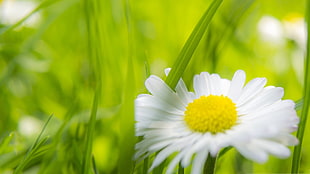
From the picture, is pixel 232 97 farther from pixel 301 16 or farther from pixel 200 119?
pixel 301 16

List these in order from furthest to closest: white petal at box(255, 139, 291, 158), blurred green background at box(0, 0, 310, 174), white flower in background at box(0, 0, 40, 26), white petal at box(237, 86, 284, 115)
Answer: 1. white flower in background at box(0, 0, 40, 26)
2. blurred green background at box(0, 0, 310, 174)
3. white petal at box(237, 86, 284, 115)
4. white petal at box(255, 139, 291, 158)

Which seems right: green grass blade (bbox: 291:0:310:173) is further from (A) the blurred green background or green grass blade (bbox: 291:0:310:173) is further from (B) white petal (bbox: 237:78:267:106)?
(A) the blurred green background

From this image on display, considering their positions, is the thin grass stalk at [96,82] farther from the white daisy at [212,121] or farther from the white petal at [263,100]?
the white petal at [263,100]

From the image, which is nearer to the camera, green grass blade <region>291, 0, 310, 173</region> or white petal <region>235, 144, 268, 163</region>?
white petal <region>235, 144, 268, 163</region>

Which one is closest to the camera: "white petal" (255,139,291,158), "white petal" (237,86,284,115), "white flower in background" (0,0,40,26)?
"white petal" (255,139,291,158)

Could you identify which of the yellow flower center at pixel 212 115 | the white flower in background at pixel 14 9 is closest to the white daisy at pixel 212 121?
the yellow flower center at pixel 212 115

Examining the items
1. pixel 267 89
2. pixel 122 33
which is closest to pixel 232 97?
pixel 267 89

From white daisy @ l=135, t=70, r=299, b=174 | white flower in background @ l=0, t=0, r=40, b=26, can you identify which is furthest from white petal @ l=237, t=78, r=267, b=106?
white flower in background @ l=0, t=0, r=40, b=26
